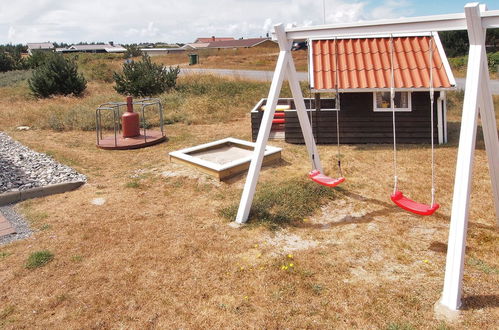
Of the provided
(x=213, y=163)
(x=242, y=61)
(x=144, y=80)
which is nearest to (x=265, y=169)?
(x=213, y=163)

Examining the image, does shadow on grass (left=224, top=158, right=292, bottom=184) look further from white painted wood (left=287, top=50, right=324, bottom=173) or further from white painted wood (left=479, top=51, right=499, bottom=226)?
white painted wood (left=479, top=51, right=499, bottom=226)

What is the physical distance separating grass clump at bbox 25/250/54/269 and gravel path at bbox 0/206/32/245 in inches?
29.9

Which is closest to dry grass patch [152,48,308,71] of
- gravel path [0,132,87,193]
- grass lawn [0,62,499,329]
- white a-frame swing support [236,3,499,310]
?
gravel path [0,132,87,193]

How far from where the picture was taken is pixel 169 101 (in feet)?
54.0

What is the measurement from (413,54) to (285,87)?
26.7 feet

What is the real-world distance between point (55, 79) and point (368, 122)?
15.4 meters

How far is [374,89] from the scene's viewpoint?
9.41 metres

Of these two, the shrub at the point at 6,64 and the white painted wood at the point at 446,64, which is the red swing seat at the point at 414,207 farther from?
the shrub at the point at 6,64

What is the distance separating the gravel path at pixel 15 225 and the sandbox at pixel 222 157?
3261 millimetres

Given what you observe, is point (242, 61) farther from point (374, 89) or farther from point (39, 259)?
point (39, 259)

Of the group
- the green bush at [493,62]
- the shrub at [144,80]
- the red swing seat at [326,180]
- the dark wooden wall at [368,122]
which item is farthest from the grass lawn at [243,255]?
the green bush at [493,62]

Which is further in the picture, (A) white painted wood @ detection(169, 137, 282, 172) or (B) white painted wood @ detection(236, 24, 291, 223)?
(A) white painted wood @ detection(169, 137, 282, 172)

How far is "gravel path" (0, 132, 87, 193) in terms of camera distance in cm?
721

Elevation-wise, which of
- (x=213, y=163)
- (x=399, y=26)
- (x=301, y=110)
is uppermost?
(x=399, y=26)
